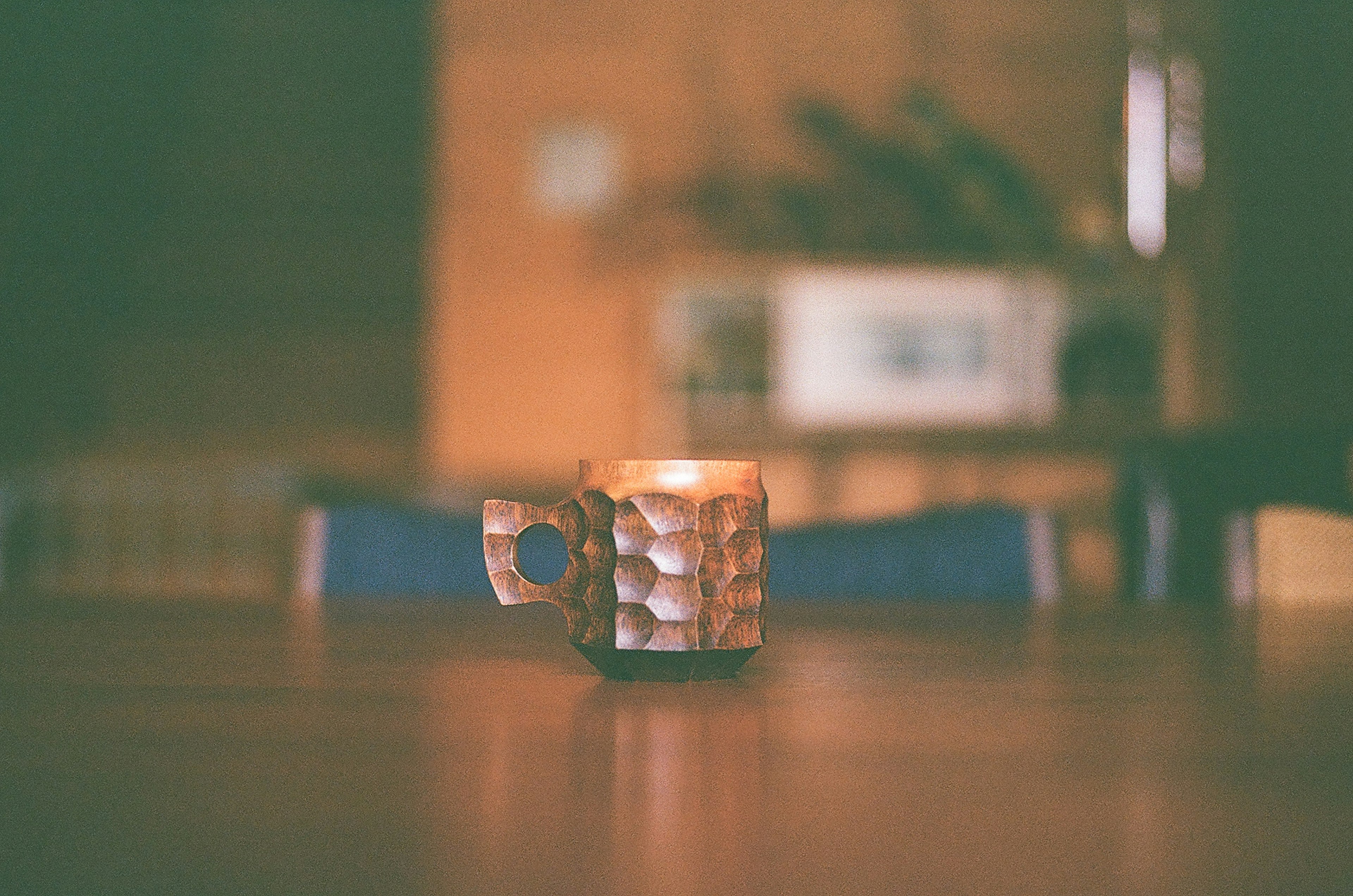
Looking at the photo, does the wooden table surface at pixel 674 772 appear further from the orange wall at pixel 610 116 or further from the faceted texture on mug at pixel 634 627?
the orange wall at pixel 610 116

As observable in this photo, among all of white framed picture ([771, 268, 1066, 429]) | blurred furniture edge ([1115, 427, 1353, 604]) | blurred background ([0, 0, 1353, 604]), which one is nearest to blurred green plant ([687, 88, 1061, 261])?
blurred background ([0, 0, 1353, 604])

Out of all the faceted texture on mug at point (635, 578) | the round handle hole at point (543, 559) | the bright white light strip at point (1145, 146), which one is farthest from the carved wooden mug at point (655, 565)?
the bright white light strip at point (1145, 146)

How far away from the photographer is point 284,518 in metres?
4.57

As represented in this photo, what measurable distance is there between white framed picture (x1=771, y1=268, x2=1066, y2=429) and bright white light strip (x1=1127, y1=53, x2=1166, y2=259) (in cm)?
61

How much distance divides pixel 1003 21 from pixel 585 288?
1.93 metres

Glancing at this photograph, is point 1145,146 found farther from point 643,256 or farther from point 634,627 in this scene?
point 634,627

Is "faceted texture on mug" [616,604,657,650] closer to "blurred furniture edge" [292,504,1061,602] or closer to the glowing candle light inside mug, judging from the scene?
the glowing candle light inside mug

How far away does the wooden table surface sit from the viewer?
0.28m

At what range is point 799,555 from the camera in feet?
4.33

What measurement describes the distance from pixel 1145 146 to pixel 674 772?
15.0 feet

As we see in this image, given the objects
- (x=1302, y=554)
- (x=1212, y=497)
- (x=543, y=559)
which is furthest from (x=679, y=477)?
(x=1212, y=497)

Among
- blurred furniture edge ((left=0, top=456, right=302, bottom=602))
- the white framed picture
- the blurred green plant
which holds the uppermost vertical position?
the blurred green plant

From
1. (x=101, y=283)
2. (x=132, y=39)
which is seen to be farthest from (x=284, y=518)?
(x=132, y=39)

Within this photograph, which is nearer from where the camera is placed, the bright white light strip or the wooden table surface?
the wooden table surface
